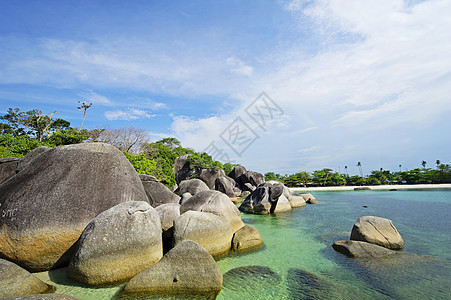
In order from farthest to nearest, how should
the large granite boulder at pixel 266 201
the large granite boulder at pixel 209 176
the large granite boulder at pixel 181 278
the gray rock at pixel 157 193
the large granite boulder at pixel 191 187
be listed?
the large granite boulder at pixel 209 176
the large granite boulder at pixel 191 187
the large granite boulder at pixel 266 201
the gray rock at pixel 157 193
the large granite boulder at pixel 181 278

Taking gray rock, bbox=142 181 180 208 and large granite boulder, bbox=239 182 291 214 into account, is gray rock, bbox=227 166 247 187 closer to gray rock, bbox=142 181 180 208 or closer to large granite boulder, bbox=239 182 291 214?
large granite boulder, bbox=239 182 291 214

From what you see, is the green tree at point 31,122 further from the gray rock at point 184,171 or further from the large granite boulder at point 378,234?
the large granite boulder at point 378,234

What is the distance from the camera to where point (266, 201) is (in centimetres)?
1659

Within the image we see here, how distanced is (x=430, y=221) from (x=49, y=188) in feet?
56.1

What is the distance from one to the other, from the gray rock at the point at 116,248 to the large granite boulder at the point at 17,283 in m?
0.57

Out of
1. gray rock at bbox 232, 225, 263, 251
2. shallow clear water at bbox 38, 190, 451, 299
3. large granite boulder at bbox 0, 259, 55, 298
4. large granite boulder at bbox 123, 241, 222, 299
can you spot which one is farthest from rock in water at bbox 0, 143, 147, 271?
gray rock at bbox 232, 225, 263, 251

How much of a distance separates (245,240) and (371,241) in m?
4.01

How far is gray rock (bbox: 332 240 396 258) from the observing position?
6684 mm

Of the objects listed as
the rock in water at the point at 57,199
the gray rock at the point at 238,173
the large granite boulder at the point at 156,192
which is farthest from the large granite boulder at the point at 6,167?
the gray rock at the point at 238,173

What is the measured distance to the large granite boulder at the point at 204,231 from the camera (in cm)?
640

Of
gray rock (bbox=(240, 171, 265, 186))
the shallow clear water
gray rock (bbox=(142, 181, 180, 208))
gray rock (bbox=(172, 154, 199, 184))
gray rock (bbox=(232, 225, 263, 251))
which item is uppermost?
gray rock (bbox=(172, 154, 199, 184))

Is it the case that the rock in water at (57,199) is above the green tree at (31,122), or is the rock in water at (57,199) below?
below

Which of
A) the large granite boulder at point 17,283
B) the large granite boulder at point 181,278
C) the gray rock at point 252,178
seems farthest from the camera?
the gray rock at point 252,178

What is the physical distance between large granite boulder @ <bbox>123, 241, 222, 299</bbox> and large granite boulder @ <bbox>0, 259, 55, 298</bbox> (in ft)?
5.41
